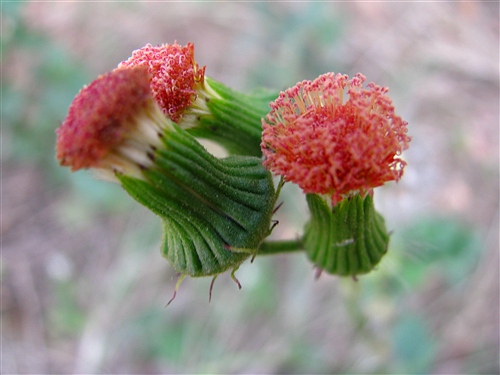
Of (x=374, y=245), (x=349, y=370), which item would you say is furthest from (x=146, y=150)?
(x=349, y=370)

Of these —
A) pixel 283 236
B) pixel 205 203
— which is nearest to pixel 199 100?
pixel 205 203

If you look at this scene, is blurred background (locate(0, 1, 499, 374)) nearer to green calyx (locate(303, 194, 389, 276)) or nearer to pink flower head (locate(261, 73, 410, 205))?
green calyx (locate(303, 194, 389, 276))

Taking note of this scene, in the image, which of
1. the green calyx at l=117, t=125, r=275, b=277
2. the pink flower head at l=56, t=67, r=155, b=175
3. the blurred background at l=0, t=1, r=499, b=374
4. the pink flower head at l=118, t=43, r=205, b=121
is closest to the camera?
the pink flower head at l=56, t=67, r=155, b=175

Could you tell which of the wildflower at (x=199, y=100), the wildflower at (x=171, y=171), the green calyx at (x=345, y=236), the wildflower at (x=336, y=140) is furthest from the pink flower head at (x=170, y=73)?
the green calyx at (x=345, y=236)

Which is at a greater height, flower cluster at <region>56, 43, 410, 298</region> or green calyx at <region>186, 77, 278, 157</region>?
green calyx at <region>186, 77, 278, 157</region>

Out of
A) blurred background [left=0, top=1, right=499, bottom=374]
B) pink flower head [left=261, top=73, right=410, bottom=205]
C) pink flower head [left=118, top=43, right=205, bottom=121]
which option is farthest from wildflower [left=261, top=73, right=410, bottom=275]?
blurred background [left=0, top=1, right=499, bottom=374]

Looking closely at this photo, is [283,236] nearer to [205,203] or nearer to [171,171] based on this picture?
[205,203]

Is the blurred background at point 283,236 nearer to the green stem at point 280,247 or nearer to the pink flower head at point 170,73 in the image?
the green stem at point 280,247
